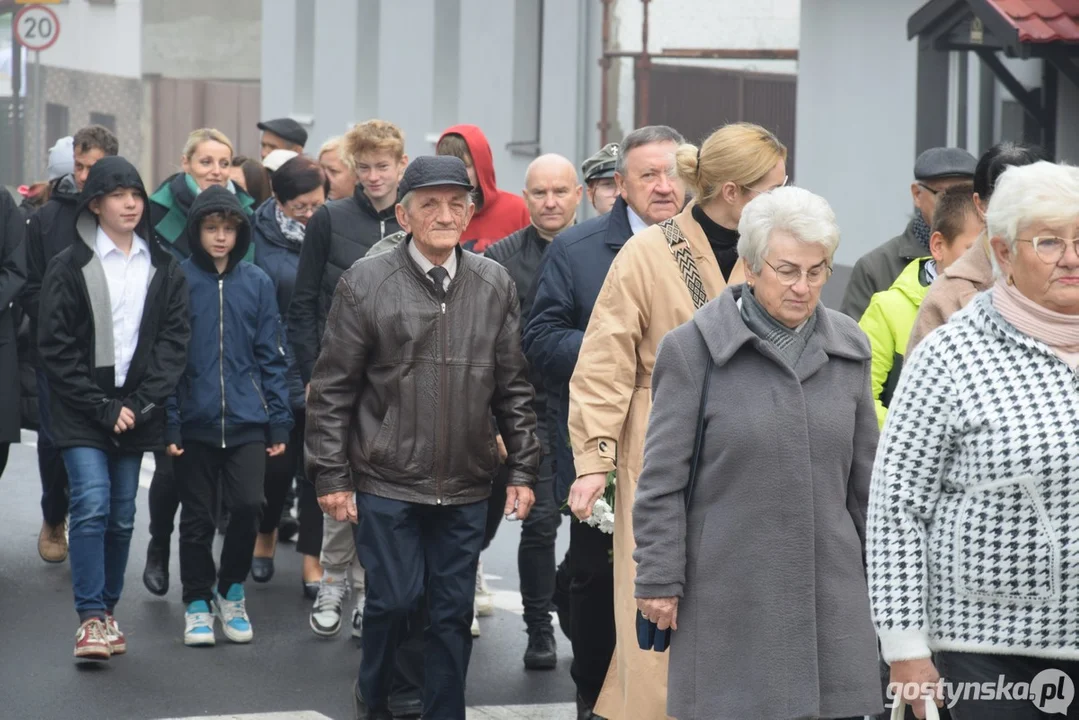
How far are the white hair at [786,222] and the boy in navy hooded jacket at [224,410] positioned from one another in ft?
12.6

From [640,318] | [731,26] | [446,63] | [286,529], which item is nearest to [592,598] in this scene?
[640,318]

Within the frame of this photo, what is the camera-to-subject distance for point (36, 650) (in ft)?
26.5

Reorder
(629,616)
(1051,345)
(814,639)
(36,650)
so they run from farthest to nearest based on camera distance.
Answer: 1. (36,650)
2. (629,616)
3. (814,639)
4. (1051,345)

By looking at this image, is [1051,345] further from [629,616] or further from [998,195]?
[629,616]

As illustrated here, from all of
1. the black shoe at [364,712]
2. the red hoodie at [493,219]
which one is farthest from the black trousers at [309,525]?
the black shoe at [364,712]

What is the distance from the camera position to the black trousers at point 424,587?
254 inches

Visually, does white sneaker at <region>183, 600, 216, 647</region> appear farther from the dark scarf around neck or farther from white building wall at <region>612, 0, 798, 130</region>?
white building wall at <region>612, 0, 798, 130</region>

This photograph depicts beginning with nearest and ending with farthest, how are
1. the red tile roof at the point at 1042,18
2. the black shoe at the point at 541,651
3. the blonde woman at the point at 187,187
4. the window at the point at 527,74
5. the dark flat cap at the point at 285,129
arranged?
the black shoe at the point at 541,651
the blonde woman at the point at 187,187
the dark flat cap at the point at 285,129
the red tile roof at the point at 1042,18
the window at the point at 527,74

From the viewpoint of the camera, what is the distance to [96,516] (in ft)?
25.5

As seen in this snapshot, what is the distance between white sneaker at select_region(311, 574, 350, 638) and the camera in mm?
8367

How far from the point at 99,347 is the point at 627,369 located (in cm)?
301

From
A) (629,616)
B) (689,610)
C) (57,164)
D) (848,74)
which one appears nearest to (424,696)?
(629,616)

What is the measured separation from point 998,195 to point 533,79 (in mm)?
20999

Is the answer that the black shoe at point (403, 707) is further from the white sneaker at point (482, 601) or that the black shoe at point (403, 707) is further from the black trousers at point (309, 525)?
the black trousers at point (309, 525)
